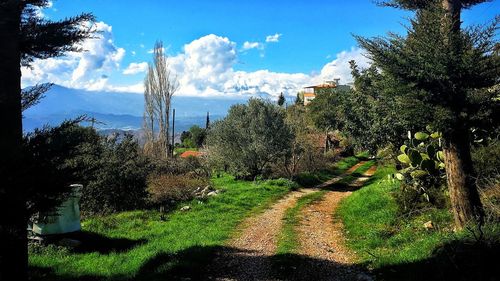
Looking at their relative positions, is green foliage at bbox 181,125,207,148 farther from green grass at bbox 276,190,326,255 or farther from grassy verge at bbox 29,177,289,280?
grassy verge at bbox 29,177,289,280

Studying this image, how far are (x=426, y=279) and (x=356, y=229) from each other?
478 cm

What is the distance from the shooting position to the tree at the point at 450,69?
21.6 feet

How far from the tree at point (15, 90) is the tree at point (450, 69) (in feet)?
17.2

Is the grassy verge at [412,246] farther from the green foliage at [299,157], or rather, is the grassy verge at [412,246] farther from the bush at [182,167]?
the bush at [182,167]

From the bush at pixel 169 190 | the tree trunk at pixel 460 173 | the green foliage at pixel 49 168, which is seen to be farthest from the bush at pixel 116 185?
the tree trunk at pixel 460 173

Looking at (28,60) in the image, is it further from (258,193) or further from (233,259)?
(258,193)

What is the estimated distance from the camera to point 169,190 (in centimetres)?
1659

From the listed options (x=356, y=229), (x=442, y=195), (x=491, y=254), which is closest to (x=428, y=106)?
(x=491, y=254)

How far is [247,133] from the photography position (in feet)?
73.9

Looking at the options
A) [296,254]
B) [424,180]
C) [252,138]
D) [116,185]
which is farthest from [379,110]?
[116,185]

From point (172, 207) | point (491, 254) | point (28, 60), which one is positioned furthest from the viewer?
point (172, 207)

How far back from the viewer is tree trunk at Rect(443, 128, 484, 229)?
7066mm

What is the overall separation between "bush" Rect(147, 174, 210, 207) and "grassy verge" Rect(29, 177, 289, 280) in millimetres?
1346

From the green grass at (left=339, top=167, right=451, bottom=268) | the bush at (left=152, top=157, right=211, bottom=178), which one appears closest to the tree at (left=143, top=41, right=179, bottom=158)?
the bush at (left=152, top=157, right=211, bottom=178)
